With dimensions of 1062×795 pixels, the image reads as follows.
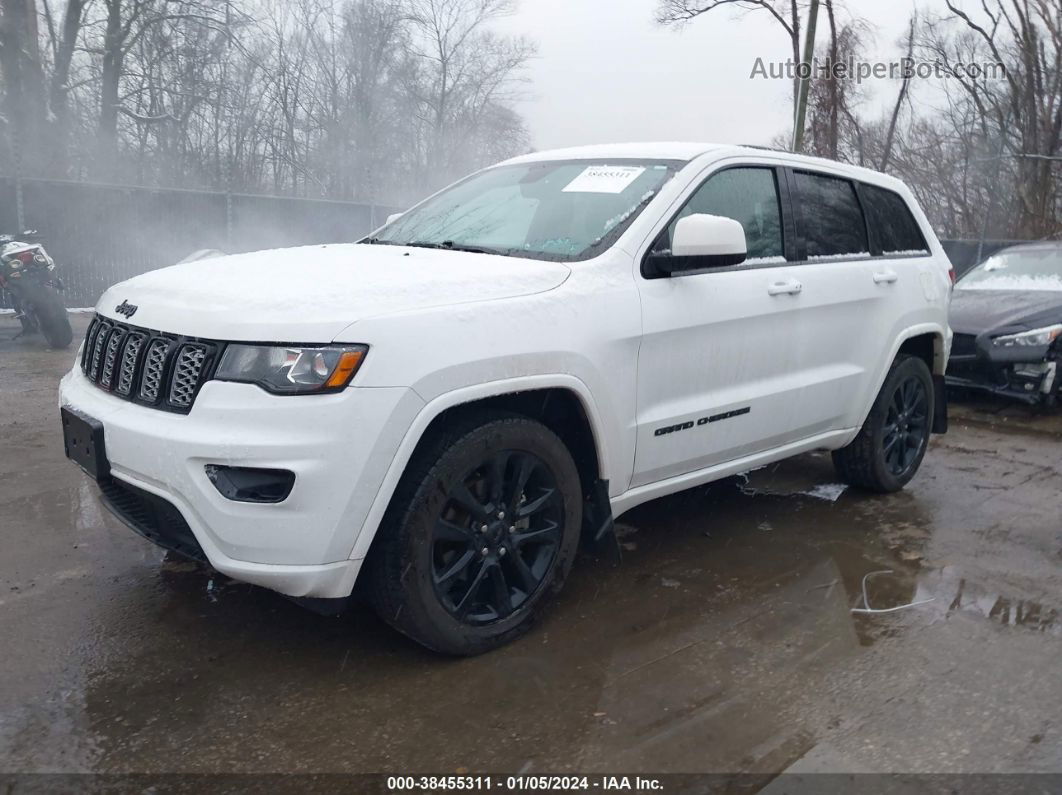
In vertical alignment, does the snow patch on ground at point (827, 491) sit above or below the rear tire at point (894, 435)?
below

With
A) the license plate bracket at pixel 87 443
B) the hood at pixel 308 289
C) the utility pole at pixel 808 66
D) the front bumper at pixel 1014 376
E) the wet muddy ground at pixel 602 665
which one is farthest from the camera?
the utility pole at pixel 808 66

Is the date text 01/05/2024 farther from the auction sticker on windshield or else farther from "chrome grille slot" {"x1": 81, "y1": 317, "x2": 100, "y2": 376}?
the auction sticker on windshield

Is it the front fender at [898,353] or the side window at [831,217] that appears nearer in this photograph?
the side window at [831,217]

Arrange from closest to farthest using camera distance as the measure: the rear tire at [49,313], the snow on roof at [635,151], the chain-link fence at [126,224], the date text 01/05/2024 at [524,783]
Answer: the date text 01/05/2024 at [524,783] < the snow on roof at [635,151] < the rear tire at [49,313] < the chain-link fence at [126,224]

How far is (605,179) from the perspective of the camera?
3.89 metres

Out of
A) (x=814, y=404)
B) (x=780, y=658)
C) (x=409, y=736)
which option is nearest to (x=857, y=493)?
(x=814, y=404)

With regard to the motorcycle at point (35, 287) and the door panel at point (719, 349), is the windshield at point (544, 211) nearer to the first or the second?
the door panel at point (719, 349)

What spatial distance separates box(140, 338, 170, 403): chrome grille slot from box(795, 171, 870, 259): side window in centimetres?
291

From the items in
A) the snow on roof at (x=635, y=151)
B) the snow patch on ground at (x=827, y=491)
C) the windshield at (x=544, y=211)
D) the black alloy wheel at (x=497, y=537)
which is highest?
the snow on roof at (x=635, y=151)

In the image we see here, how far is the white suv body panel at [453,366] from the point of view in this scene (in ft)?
8.79

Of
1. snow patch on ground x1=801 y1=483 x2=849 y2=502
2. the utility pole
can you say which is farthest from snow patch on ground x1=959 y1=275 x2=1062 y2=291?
the utility pole

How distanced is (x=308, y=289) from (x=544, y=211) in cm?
129

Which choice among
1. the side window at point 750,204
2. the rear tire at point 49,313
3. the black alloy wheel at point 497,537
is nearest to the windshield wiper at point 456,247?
the side window at point 750,204

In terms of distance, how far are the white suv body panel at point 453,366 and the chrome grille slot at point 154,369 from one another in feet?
0.23
